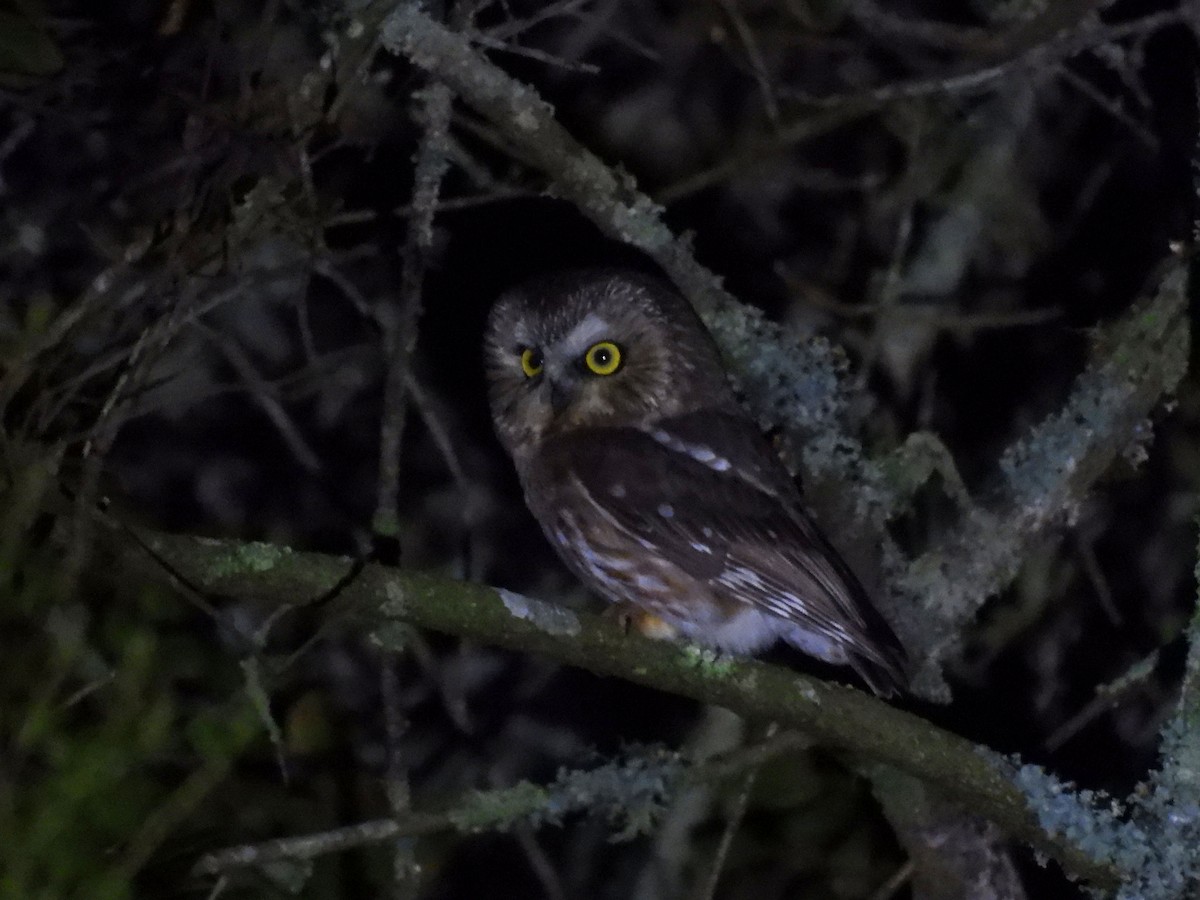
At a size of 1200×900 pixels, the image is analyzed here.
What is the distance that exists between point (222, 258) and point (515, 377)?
0.95m

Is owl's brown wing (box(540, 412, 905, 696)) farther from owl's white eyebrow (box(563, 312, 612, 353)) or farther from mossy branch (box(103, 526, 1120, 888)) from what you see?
mossy branch (box(103, 526, 1120, 888))

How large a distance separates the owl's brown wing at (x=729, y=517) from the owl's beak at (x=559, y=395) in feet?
0.25

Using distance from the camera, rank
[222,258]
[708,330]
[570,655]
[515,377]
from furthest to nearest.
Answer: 1. [515,377]
2. [708,330]
3. [222,258]
4. [570,655]

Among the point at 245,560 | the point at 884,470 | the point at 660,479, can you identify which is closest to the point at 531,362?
the point at 660,479

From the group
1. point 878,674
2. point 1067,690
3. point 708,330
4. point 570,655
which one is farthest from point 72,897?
point 1067,690

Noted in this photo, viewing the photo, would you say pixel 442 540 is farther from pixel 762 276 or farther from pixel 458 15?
pixel 458 15

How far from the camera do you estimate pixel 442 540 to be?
503 centimetres

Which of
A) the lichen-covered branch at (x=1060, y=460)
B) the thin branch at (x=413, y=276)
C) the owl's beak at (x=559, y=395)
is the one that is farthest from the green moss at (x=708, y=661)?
the owl's beak at (x=559, y=395)

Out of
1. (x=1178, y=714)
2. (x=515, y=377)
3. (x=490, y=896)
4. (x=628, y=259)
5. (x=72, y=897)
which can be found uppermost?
(x=628, y=259)

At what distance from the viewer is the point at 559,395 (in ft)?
12.4

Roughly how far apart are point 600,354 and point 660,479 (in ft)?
1.32

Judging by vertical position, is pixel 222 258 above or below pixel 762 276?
below

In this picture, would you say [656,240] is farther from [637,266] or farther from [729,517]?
[637,266]

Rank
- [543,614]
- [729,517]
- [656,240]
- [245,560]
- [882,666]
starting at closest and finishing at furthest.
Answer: [245,560] < [543,614] < [882,666] < [656,240] < [729,517]
